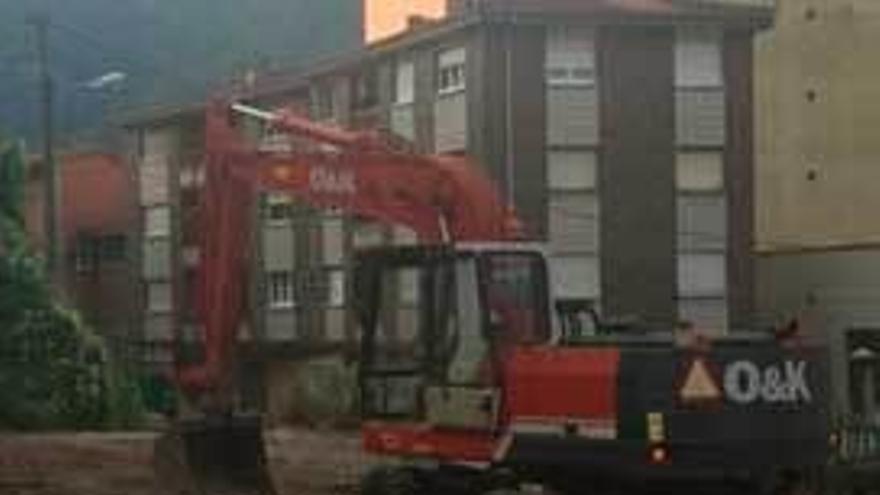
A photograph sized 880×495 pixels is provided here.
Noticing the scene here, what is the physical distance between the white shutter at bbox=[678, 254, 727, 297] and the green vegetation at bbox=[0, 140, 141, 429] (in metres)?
16.3

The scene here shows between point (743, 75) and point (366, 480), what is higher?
point (743, 75)

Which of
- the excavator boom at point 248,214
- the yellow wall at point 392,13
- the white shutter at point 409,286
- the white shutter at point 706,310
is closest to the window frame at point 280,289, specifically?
the yellow wall at point 392,13

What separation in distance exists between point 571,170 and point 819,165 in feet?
39.7

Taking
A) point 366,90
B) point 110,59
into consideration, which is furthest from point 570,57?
point 110,59

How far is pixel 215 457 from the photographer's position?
24125 millimetres

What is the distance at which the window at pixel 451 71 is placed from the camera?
185ft

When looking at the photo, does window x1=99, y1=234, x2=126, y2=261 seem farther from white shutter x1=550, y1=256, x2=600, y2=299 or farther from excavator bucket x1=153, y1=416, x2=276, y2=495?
excavator bucket x1=153, y1=416, x2=276, y2=495

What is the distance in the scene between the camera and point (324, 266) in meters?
64.5

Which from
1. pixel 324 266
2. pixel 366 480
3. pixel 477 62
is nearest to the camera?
pixel 366 480

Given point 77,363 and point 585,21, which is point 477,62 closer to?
point 585,21

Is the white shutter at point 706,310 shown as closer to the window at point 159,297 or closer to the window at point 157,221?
the window at point 159,297

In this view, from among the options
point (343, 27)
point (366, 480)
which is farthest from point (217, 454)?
point (343, 27)

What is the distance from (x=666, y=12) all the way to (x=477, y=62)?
201 inches

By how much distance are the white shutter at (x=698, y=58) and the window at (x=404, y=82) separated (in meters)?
6.86
